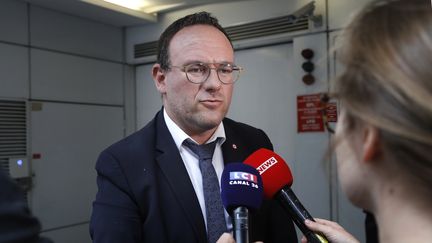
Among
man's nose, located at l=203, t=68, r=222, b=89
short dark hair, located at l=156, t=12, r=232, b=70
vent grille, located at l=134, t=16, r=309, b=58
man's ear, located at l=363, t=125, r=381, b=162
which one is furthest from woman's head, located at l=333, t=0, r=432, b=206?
vent grille, located at l=134, t=16, r=309, b=58

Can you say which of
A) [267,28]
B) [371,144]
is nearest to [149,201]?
[371,144]

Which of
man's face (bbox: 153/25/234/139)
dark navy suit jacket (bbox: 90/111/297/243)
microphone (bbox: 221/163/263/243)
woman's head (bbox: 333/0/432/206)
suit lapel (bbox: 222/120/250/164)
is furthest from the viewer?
suit lapel (bbox: 222/120/250/164)

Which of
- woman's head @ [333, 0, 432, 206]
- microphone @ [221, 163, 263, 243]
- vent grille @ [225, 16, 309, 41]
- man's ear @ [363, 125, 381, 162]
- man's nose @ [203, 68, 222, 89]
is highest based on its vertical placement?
vent grille @ [225, 16, 309, 41]

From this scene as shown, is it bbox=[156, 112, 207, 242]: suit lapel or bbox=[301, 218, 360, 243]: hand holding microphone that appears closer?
bbox=[301, 218, 360, 243]: hand holding microphone

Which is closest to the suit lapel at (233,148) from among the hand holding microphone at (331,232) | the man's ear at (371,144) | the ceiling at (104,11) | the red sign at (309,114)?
the hand holding microphone at (331,232)

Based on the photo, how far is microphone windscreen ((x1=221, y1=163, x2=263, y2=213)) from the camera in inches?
45.1

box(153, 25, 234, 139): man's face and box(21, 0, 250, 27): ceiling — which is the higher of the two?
Result: box(21, 0, 250, 27): ceiling

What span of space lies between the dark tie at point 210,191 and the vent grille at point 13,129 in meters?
2.71

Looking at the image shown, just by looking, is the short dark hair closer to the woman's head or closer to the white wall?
the woman's head

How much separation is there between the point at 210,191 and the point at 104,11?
304cm

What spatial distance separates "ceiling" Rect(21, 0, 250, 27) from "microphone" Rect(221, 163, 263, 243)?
9.66 feet

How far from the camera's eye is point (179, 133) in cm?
150

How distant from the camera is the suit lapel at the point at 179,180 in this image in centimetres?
134

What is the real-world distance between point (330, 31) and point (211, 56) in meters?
2.19
